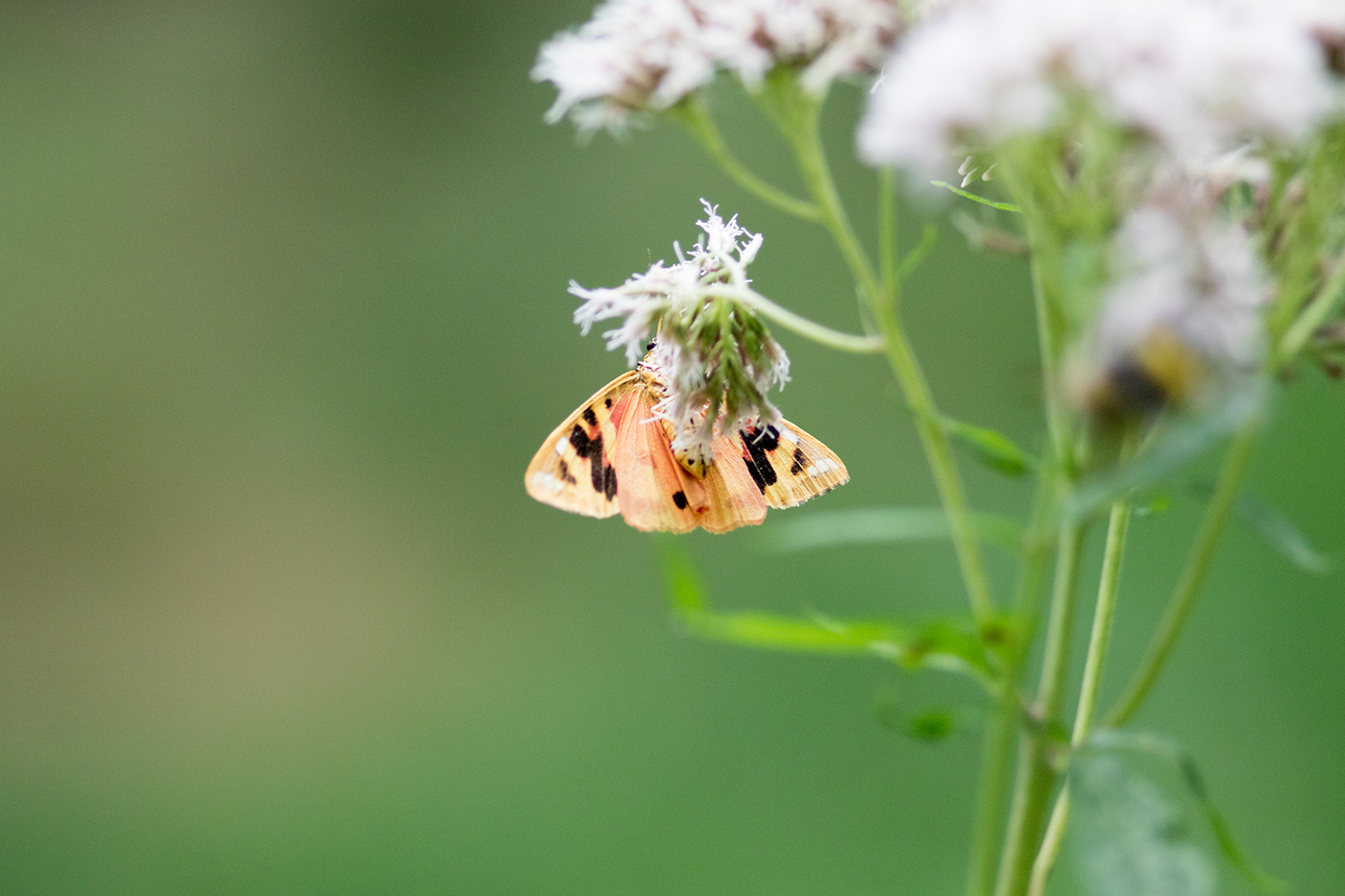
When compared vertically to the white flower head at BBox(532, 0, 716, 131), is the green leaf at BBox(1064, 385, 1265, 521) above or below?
below

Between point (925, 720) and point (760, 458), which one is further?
point (760, 458)

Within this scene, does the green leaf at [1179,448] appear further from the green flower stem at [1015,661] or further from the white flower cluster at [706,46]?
the white flower cluster at [706,46]

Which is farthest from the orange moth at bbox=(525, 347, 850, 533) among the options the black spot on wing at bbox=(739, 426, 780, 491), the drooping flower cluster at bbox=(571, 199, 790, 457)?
the drooping flower cluster at bbox=(571, 199, 790, 457)

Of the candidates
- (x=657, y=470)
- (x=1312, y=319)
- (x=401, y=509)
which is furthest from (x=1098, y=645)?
(x=401, y=509)

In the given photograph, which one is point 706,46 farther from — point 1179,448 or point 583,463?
point 583,463

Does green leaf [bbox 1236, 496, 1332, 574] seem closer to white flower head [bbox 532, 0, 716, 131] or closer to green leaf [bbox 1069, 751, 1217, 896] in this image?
green leaf [bbox 1069, 751, 1217, 896]

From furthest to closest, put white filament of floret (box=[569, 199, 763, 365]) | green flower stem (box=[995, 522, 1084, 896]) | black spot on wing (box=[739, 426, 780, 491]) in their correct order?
black spot on wing (box=[739, 426, 780, 491]) → white filament of floret (box=[569, 199, 763, 365]) → green flower stem (box=[995, 522, 1084, 896])

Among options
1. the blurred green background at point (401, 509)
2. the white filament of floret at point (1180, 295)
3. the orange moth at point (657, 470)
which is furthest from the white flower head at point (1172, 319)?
the blurred green background at point (401, 509)
